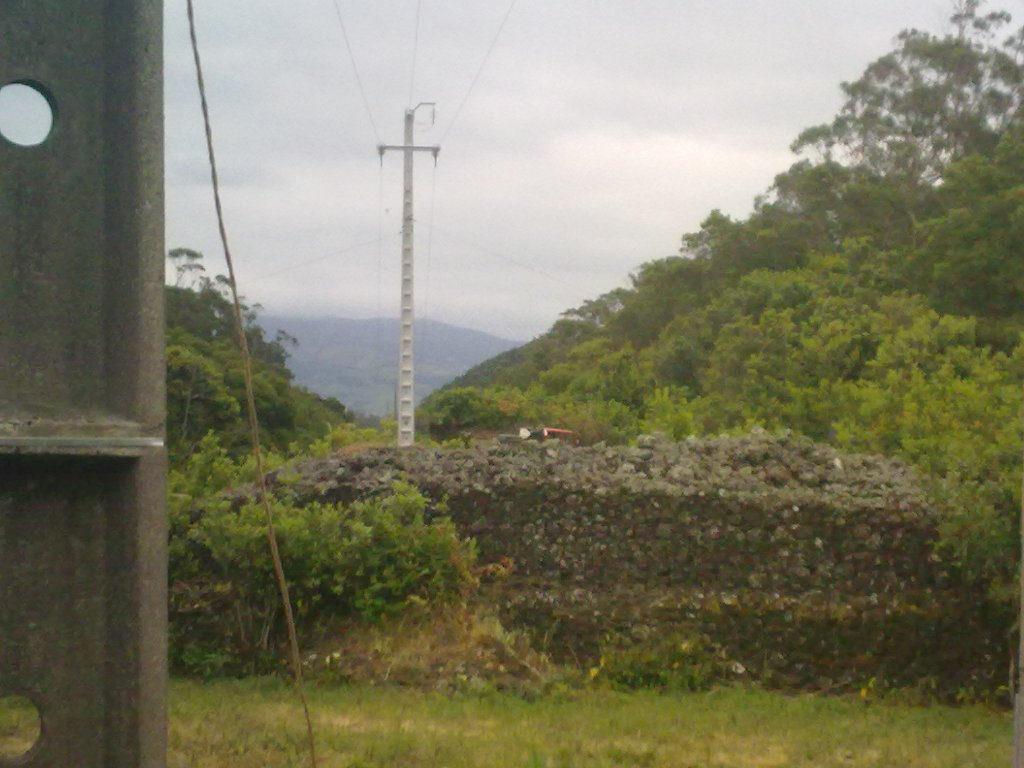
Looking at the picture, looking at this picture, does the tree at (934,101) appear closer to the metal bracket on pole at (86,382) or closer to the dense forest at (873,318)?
the dense forest at (873,318)

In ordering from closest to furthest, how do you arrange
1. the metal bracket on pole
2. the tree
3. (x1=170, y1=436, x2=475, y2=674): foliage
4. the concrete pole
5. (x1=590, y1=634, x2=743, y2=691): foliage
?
1. the metal bracket on pole
2. (x1=590, y1=634, x2=743, y2=691): foliage
3. (x1=170, y1=436, x2=475, y2=674): foliage
4. the concrete pole
5. the tree

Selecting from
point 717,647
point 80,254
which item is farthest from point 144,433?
point 717,647

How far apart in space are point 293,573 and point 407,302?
1607 centimetres

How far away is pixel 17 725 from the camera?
10.9ft

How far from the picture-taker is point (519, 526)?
419 inches

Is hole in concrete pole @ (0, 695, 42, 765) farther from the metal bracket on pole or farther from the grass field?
the grass field

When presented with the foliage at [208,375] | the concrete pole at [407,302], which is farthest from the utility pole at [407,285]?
the foliage at [208,375]

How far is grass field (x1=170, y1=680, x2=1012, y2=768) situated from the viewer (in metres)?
6.09

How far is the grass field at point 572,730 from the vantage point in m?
6.09

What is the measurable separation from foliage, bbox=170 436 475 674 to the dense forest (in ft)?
13.3

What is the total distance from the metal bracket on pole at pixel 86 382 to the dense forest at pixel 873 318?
285 inches

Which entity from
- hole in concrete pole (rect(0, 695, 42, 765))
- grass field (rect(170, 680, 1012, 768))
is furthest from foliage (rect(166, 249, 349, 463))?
hole in concrete pole (rect(0, 695, 42, 765))

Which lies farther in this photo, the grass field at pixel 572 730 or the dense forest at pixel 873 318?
the dense forest at pixel 873 318

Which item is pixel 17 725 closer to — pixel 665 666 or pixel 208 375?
pixel 665 666
